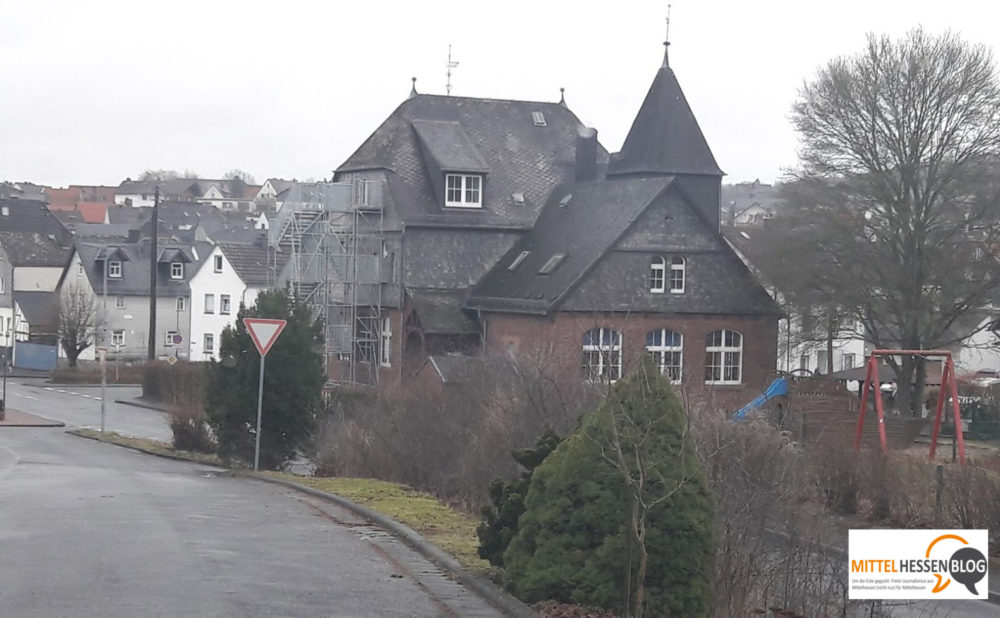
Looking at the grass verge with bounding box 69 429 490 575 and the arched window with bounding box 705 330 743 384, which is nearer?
the grass verge with bounding box 69 429 490 575

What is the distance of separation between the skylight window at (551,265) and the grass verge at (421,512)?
2516cm

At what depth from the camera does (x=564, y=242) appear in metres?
49.4

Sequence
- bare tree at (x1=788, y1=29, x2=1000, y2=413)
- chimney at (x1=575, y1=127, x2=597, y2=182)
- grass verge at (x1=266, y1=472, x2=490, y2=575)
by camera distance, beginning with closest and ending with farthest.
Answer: grass verge at (x1=266, y1=472, x2=490, y2=575) < bare tree at (x1=788, y1=29, x2=1000, y2=413) < chimney at (x1=575, y1=127, x2=597, y2=182)

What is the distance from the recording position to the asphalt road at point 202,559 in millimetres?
10898

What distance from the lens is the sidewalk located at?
162 ft

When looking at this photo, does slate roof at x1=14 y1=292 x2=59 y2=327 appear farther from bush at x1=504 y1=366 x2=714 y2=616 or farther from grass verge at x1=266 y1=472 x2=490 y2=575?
bush at x1=504 y1=366 x2=714 y2=616

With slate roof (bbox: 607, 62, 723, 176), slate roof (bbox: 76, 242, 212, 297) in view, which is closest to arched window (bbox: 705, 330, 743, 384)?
slate roof (bbox: 607, 62, 723, 176)

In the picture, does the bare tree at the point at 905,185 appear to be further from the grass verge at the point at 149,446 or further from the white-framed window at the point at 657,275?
the grass verge at the point at 149,446

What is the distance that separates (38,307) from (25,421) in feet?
143

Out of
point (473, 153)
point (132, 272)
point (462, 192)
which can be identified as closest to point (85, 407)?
point (462, 192)

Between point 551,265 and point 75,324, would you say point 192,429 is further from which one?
point 75,324

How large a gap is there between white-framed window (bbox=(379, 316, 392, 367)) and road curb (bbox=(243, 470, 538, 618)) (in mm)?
31260

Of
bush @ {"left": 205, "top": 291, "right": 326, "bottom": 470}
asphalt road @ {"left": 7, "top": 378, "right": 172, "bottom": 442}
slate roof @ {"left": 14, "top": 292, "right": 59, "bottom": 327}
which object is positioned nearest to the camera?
bush @ {"left": 205, "top": 291, "right": 326, "bottom": 470}

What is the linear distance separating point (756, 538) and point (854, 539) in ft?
11.0
